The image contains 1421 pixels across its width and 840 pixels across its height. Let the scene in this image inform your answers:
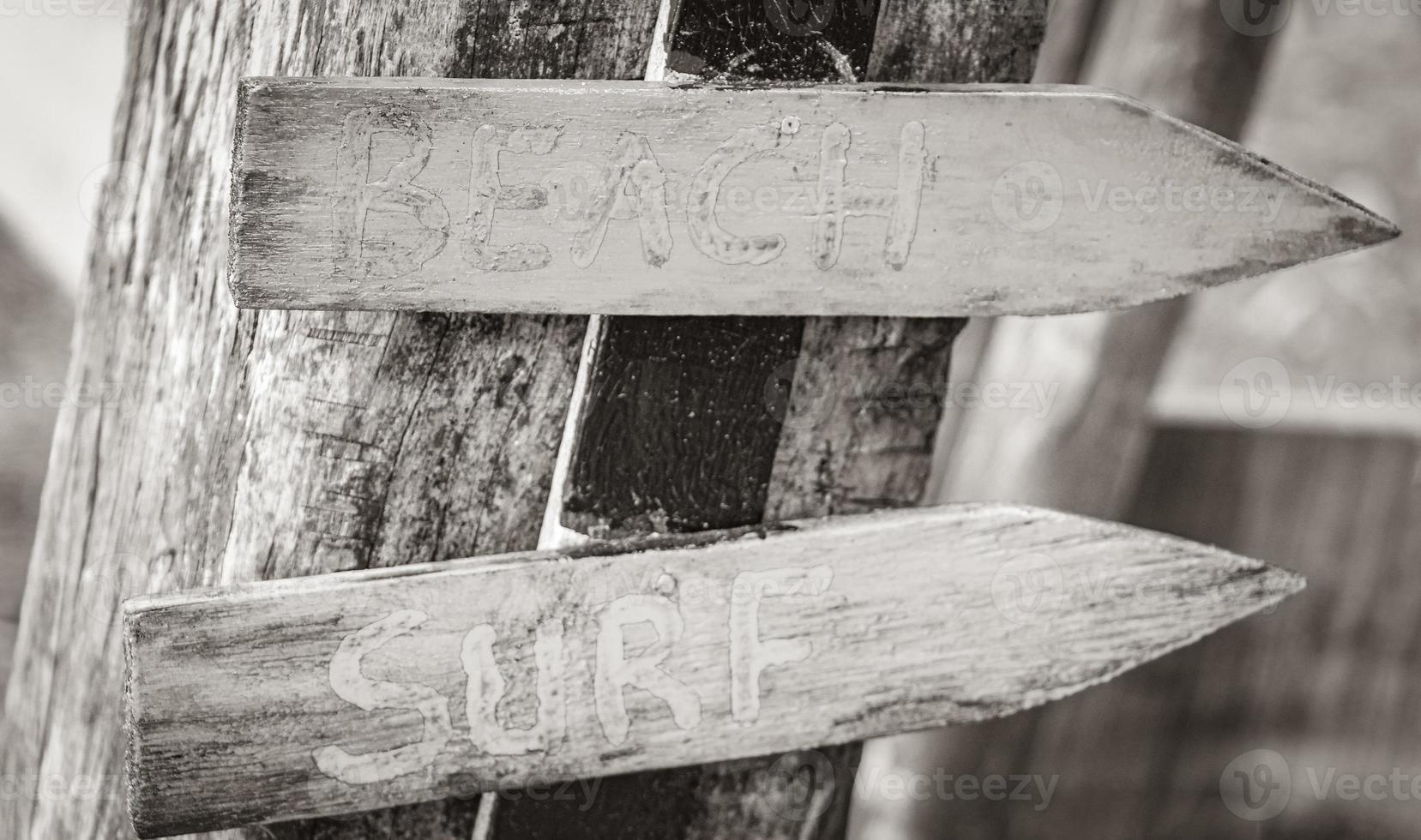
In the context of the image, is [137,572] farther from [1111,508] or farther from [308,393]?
[1111,508]

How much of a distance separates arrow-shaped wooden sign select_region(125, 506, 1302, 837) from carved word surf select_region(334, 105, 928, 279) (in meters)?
0.24

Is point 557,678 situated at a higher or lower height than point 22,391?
higher

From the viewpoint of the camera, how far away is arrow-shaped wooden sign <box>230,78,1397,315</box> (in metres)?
0.69

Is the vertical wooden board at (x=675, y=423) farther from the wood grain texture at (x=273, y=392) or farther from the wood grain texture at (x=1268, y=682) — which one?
the wood grain texture at (x=1268, y=682)

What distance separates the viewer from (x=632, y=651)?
31.4 inches

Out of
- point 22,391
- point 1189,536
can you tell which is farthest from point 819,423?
point 22,391

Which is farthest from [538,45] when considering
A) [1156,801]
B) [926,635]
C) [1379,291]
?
[1379,291]

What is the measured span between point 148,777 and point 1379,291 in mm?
4508

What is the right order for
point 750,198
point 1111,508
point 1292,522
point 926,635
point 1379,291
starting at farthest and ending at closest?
point 1379,291 < point 1292,522 < point 1111,508 < point 926,635 < point 750,198

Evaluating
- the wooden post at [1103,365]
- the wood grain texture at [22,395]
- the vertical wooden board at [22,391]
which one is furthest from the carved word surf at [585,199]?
the wood grain texture at [22,395]

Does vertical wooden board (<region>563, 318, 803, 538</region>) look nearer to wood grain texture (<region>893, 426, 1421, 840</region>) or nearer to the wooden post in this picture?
the wooden post

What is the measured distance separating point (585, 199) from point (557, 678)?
0.38 m

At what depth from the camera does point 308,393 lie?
78cm

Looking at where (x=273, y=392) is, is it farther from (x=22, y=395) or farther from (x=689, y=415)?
(x=22, y=395)
